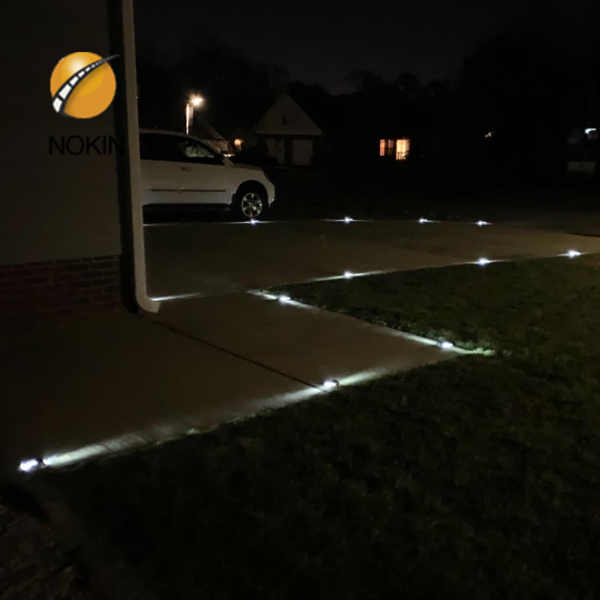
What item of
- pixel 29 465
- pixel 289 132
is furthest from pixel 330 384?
pixel 289 132

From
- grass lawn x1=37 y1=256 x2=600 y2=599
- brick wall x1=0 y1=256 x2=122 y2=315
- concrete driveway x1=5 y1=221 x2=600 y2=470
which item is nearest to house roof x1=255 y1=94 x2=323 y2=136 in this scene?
concrete driveway x1=5 y1=221 x2=600 y2=470

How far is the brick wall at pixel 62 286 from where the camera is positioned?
20.3 ft

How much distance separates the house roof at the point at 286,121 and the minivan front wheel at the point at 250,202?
39.4 meters

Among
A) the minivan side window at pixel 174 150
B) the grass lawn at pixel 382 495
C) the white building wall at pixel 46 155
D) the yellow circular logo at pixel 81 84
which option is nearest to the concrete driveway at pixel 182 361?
the grass lawn at pixel 382 495

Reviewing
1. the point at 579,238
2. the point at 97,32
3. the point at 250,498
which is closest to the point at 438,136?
the point at 579,238

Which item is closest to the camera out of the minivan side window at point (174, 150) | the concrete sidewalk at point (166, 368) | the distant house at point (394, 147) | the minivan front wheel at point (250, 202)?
the concrete sidewalk at point (166, 368)

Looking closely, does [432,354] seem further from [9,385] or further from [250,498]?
[9,385]

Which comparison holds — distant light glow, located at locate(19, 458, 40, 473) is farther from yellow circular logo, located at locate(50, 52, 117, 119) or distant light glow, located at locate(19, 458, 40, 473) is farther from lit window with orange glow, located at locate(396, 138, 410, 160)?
lit window with orange glow, located at locate(396, 138, 410, 160)

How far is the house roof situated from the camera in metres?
53.7

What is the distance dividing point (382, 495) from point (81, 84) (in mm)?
4406

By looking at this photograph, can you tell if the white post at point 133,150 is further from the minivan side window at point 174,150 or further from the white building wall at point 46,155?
the minivan side window at point 174,150

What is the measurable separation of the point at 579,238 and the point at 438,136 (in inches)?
955

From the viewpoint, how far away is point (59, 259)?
641 centimetres

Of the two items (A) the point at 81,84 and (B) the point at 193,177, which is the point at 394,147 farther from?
(A) the point at 81,84
